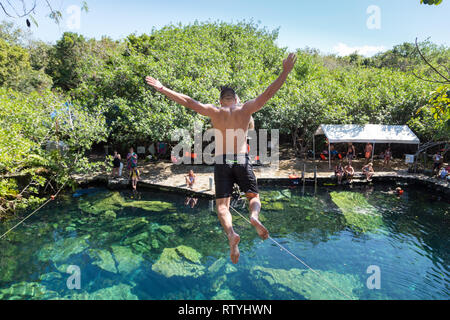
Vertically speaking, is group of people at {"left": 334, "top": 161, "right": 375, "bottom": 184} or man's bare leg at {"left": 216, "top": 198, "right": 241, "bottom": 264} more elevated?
man's bare leg at {"left": 216, "top": 198, "right": 241, "bottom": 264}

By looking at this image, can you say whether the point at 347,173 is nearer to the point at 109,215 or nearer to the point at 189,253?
the point at 189,253

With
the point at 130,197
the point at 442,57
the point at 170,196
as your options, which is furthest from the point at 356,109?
the point at 442,57

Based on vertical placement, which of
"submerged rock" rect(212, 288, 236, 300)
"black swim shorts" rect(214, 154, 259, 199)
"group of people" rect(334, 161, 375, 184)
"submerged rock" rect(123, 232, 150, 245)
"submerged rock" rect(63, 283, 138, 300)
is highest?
"black swim shorts" rect(214, 154, 259, 199)

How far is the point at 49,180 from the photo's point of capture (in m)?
10.7

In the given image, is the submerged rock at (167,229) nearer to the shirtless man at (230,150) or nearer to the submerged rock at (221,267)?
the submerged rock at (221,267)

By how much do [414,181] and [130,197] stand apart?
13675mm

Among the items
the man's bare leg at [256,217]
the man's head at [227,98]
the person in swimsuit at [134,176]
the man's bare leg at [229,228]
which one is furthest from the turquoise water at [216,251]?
the man's head at [227,98]

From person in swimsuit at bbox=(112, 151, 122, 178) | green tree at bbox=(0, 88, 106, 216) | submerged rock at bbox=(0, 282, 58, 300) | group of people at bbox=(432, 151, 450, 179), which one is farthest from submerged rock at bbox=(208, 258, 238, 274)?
group of people at bbox=(432, 151, 450, 179)

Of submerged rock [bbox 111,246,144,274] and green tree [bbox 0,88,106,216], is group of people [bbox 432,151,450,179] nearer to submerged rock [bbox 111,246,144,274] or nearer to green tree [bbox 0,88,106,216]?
submerged rock [bbox 111,246,144,274]

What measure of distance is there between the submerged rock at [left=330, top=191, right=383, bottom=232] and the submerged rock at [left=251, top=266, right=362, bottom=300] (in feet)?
10.0

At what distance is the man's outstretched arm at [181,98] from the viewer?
2517mm

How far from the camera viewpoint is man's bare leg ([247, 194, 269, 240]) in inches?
101
